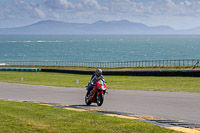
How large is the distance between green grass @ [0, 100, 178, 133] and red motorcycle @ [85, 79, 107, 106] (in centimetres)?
268

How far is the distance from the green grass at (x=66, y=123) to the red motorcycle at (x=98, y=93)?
2.68 meters

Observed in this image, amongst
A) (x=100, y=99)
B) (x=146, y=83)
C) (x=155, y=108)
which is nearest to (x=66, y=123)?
(x=155, y=108)

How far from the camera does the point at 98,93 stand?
15031 millimetres

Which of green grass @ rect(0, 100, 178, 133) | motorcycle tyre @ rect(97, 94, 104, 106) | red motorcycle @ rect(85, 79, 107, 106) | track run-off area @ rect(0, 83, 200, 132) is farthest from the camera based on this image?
motorcycle tyre @ rect(97, 94, 104, 106)

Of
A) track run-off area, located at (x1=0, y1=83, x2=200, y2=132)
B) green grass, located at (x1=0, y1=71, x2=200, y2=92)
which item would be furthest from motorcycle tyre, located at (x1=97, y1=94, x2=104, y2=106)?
green grass, located at (x1=0, y1=71, x2=200, y2=92)

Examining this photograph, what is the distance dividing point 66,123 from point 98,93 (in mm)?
4917

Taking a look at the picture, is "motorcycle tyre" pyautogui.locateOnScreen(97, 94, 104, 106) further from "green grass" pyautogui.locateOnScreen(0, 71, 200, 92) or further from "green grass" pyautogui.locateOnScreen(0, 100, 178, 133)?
"green grass" pyautogui.locateOnScreen(0, 71, 200, 92)

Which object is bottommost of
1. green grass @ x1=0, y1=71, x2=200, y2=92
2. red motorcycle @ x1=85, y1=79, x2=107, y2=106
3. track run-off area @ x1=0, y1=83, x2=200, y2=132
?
green grass @ x1=0, y1=71, x2=200, y2=92

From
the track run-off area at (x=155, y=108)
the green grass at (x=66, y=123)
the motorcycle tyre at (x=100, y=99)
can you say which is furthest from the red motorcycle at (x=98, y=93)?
the green grass at (x=66, y=123)

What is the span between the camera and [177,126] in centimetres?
1024

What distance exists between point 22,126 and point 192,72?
29102mm

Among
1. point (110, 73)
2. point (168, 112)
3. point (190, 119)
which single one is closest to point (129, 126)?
point (190, 119)

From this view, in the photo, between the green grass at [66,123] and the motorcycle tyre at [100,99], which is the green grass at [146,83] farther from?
the green grass at [66,123]

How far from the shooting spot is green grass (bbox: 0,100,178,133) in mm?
9211
